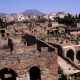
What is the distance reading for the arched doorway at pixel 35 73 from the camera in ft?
43.6

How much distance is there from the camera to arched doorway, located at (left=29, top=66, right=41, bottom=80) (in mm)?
13295

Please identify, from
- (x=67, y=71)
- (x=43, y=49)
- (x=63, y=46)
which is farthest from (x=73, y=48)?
(x=43, y=49)

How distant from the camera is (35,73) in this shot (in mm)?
13445

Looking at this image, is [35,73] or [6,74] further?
[35,73]

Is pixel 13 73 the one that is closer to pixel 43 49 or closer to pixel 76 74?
pixel 43 49

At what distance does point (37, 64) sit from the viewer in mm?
13109

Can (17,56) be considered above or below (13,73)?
above

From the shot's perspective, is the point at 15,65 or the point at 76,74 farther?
the point at 76,74

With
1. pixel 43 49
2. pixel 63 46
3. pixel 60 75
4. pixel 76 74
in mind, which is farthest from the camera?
pixel 63 46

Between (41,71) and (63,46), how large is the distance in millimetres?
17580

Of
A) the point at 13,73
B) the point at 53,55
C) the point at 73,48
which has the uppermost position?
the point at 53,55

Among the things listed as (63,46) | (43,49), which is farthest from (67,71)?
(63,46)

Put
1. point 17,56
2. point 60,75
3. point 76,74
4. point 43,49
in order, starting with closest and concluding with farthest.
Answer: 1. point 17,56
2. point 43,49
3. point 60,75
4. point 76,74

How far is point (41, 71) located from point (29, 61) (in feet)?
2.94
